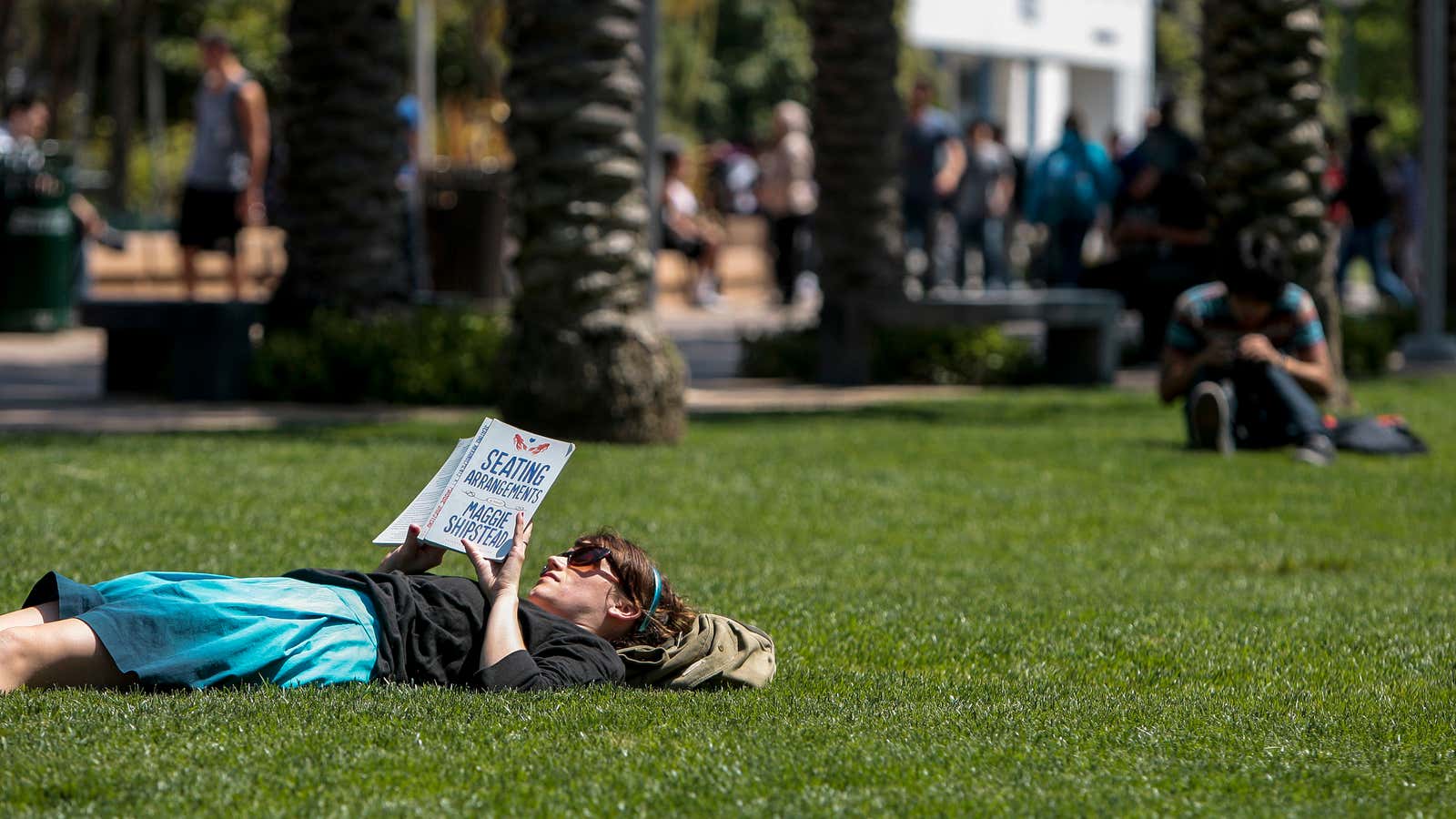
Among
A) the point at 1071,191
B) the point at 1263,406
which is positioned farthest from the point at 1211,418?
the point at 1071,191

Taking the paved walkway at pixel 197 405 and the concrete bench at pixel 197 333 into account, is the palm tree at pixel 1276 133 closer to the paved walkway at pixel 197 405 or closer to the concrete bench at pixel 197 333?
the paved walkway at pixel 197 405

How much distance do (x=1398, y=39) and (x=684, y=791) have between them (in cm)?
6418

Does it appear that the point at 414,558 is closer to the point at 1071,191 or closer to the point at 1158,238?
the point at 1158,238

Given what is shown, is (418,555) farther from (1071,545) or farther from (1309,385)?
(1309,385)

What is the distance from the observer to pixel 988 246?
22.2 metres

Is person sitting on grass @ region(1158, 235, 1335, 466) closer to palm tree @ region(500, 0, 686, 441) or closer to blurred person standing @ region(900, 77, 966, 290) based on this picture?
palm tree @ region(500, 0, 686, 441)

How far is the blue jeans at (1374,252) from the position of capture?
807 inches

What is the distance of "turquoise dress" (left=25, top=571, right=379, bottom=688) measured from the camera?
493cm

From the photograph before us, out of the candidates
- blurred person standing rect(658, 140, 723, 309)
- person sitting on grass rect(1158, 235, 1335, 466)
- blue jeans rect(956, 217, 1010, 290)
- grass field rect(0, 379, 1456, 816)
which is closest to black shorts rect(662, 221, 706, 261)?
blurred person standing rect(658, 140, 723, 309)

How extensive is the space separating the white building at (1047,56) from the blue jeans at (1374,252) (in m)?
4.14

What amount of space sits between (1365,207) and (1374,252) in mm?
1998

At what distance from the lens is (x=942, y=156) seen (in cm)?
2009

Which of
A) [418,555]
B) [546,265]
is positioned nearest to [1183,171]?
[546,265]

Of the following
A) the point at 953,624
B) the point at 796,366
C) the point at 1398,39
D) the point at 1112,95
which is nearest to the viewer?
the point at 953,624
